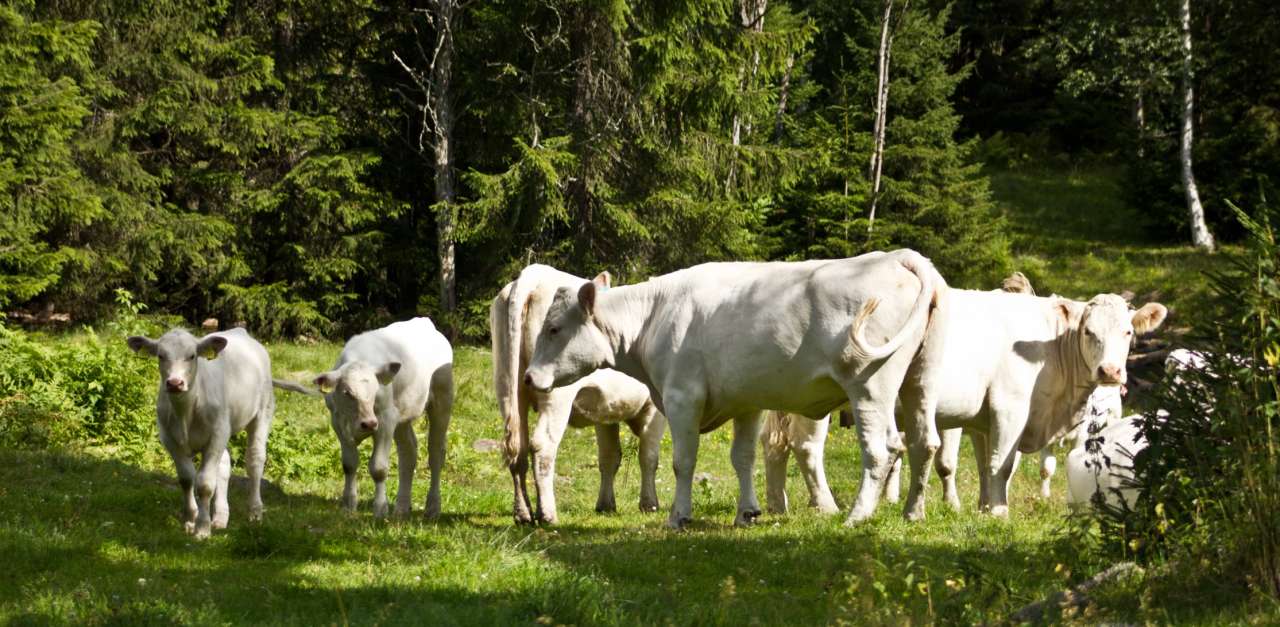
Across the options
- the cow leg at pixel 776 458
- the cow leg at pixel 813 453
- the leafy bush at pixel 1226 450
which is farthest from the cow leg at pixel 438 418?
the leafy bush at pixel 1226 450

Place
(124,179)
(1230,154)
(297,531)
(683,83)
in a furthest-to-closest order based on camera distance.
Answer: (1230,154) → (683,83) → (124,179) → (297,531)

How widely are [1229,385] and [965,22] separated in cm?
5321

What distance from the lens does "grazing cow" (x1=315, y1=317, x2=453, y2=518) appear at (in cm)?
1133

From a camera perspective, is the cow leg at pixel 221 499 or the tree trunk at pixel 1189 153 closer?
the cow leg at pixel 221 499

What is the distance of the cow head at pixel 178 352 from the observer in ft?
31.6

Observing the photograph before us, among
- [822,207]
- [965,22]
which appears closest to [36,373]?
[822,207]

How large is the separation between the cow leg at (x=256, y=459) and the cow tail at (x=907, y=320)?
16.7 feet

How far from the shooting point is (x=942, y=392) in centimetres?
1174

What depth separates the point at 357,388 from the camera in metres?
11.2

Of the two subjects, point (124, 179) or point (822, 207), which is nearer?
point (124, 179)

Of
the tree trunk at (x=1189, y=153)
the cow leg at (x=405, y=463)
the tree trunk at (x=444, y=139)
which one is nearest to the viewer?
the cow leg at (x=405, y=463)

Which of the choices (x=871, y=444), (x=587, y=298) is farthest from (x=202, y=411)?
(x=871, y=444)

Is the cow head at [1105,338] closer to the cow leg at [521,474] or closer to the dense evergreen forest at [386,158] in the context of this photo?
the cow leg at [521,474]

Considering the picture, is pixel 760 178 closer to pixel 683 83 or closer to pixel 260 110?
pixel 683 83
